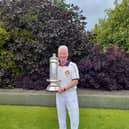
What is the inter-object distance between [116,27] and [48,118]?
1101 cm

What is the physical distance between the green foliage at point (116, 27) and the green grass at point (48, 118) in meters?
8.85

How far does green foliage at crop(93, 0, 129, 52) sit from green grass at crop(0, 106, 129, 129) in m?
8.85

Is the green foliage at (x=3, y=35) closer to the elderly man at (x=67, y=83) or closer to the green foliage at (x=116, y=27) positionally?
the elderly man at (x=67, y=83)

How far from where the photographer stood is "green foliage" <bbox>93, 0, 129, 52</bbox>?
65.1 ft

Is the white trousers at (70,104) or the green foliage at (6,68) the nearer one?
the white trousers at (70,104)

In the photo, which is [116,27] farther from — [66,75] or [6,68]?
[66,75]

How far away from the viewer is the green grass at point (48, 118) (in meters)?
9.56

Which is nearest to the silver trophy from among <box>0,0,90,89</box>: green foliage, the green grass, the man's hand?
the man's hand

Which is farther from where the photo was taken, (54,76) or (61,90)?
(61,90)

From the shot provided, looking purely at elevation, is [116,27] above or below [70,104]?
above

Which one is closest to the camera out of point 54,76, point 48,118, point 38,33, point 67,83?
point 54,76

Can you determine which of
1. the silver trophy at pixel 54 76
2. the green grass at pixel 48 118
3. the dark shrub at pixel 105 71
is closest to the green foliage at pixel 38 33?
the dark shrub at pixel 105 71

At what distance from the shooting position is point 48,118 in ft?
33.8

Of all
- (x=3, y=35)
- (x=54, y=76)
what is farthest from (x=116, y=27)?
(x=54, y=76)
